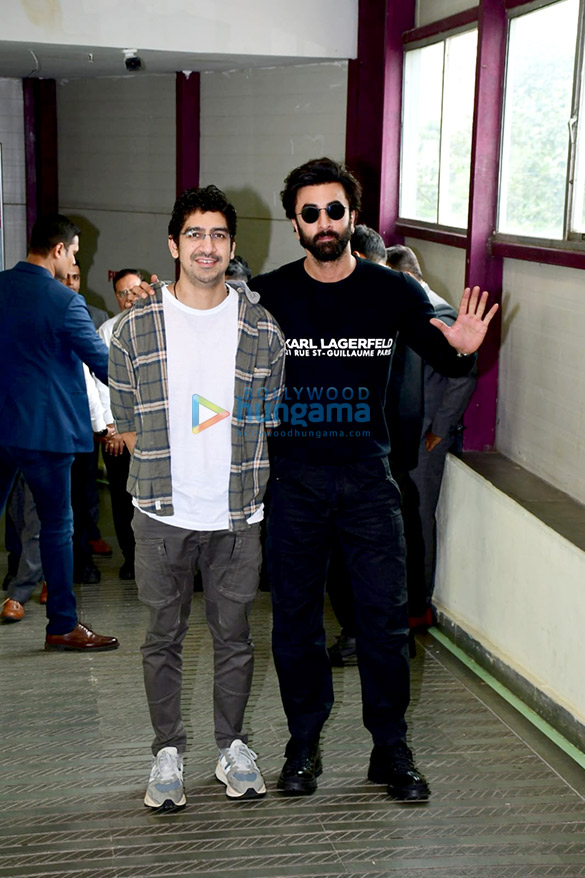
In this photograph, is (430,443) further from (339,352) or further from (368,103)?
(368,103)

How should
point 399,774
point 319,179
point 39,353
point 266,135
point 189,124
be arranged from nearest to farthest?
point 319,179
point 399,774
point 39,353
point 266,135
point 189,124

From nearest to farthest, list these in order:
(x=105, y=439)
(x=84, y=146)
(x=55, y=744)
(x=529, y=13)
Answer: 1. (x=55, y=744)
2. (x=529, y=13)
3. (x=105, y=439)
4. (x=84, y=146)

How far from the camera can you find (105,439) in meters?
5.17

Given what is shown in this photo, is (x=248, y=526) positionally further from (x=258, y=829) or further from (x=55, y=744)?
(x=55, y=744)

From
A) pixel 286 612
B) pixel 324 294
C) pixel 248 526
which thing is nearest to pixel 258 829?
pixel 286 612

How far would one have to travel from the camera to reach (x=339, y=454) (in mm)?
3182

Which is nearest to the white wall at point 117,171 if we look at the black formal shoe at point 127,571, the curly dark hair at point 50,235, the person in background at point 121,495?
the person in background at point 121,495

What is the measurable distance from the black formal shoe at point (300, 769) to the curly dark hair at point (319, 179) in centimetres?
162

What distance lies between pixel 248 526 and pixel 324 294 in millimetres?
714

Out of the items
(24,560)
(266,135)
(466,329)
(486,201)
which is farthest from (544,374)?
(266,135)

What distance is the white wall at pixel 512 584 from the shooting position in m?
3.64

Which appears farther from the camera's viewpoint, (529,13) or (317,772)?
(529,13)

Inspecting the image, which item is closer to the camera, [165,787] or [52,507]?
[165,787]

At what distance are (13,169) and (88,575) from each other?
454 centimetres
